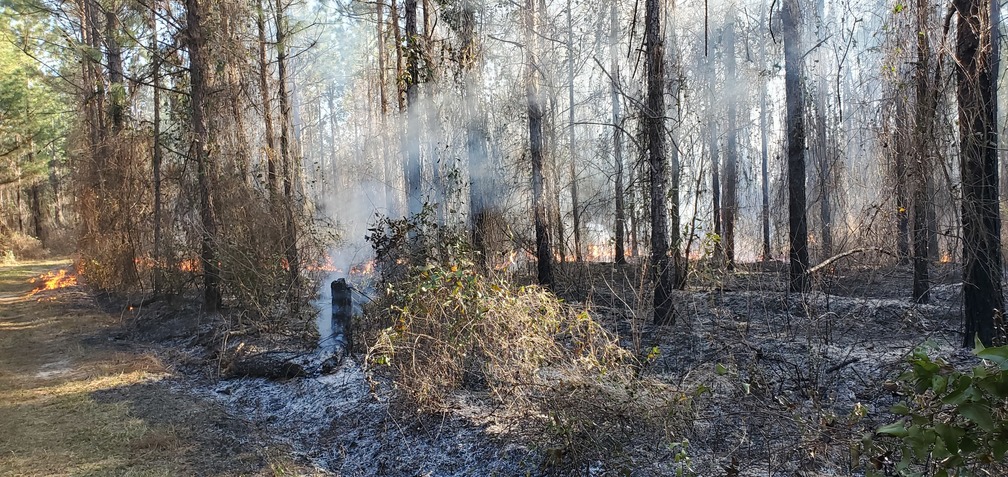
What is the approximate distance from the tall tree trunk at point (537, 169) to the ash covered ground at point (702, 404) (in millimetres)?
2391

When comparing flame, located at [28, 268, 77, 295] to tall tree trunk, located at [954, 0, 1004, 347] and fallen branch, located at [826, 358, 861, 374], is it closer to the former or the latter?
fallen branch, located at [826, 358, 861, 374]

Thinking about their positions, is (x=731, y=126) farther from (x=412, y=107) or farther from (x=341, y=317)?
(x=341, y=317)

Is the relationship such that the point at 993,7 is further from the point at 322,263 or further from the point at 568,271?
the point at 322,263

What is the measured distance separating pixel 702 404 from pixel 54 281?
18.0 m

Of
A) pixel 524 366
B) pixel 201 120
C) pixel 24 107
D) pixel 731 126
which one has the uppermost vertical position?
pixel 24 107

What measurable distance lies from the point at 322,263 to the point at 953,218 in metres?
8.92

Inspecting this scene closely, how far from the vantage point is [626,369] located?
182 inches

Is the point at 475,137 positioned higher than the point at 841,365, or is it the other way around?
the point at 475,137

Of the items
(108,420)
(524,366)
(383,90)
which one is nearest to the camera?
(524,366)

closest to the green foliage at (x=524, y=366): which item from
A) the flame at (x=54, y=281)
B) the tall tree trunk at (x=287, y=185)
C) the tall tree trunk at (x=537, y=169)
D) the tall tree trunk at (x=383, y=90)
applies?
the tall tree trunk at (x=287, y=185)

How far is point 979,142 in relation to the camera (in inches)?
190

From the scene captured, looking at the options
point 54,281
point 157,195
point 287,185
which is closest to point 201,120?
point 287,185

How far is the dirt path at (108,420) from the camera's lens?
4.66m

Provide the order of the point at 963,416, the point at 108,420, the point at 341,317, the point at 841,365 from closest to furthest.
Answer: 1. the point at 963,416
2. the point at 841,365
3. the point at 108,420
4. the point at 341,317
